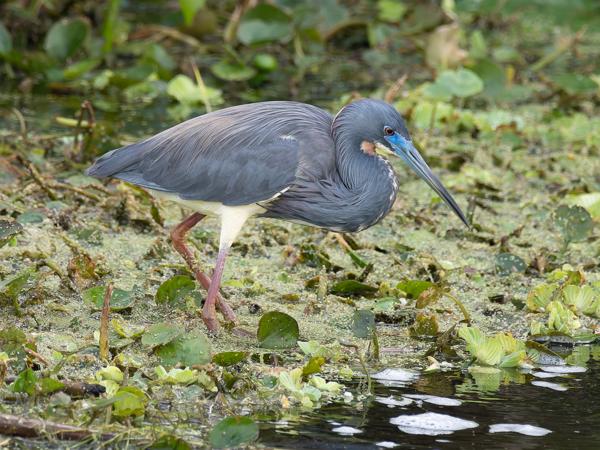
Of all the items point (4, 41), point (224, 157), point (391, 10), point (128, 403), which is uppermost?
point (391, 10)

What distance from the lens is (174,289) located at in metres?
5.34

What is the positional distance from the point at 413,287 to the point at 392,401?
1.24 m

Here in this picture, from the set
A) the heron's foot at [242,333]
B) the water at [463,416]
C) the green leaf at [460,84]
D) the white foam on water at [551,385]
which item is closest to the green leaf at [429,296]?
the water at [463,416]

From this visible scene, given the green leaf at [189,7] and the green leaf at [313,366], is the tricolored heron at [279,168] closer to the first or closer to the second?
the green leaf at [313,366]

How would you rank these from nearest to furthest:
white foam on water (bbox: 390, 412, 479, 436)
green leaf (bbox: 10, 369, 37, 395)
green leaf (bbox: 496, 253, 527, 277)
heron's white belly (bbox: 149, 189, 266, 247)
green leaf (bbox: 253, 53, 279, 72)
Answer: green leaf (bbox: 10, 369, 37, 395), white foam on water (bbox: 390, 412, 479, 436), heron's white belly (bbox: 149, 189, 266, 247), green leaf (bbox: 496, 253, 527, 277), green leaf (bbox: 253, 53, 279, 72)

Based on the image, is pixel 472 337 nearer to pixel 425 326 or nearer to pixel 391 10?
pixel 425 326

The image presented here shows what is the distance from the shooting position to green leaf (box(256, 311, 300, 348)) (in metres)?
5.02

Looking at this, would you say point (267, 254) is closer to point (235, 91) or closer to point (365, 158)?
point (365, 158)

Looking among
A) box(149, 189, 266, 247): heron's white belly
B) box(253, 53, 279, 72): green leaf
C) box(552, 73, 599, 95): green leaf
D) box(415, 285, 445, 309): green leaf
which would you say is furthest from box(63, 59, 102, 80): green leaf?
box(415, 285, 445, 309): green leaf

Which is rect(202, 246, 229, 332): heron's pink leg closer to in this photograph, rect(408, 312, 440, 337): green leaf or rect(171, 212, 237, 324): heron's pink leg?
rect(171, 212, 237, 324): heron's pink leg

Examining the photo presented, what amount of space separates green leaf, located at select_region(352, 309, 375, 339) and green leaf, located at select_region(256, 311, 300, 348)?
0.25 m

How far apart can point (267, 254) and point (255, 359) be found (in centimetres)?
161

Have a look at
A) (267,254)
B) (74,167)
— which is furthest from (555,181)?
(74,167)

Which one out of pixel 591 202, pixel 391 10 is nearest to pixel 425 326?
pixel 591 202
